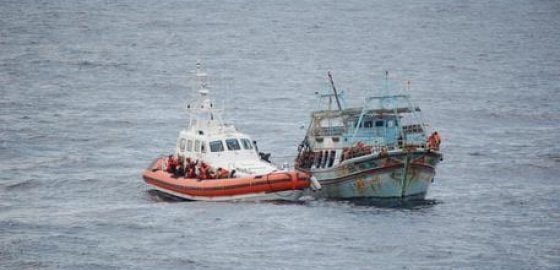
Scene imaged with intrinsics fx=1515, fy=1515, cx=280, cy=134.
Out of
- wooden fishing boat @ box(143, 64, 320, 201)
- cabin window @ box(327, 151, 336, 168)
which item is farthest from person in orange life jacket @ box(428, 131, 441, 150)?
wooden fishing boat @ box(143, 64, 320, 201)

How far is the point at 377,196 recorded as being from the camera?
73.9 metres

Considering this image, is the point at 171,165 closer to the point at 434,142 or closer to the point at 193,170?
the point at 193,170

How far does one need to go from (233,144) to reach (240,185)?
4.64 meters

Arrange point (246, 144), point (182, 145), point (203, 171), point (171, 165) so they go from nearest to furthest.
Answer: point (203, 171) → point (246, 144) → point (171, 165) → point (182, 145)

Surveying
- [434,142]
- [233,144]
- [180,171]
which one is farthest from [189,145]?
[434,142]

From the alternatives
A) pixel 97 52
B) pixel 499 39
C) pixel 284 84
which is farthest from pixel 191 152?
pixel 499 39

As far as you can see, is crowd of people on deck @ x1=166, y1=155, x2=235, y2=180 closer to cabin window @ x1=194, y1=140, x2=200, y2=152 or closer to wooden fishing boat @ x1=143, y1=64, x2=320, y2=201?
wooden fishing boat @ x1=143, y1=64, x2=320, y2=201

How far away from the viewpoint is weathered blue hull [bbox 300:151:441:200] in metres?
72.7

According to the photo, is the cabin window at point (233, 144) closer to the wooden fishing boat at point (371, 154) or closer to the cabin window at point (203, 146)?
the cabin window at point (203, 146)

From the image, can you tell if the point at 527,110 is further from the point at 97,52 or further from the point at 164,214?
the point at 97,52

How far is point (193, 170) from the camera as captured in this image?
251ft

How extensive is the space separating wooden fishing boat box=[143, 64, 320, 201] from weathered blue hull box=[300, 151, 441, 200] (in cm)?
168

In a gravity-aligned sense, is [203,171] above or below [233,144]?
below

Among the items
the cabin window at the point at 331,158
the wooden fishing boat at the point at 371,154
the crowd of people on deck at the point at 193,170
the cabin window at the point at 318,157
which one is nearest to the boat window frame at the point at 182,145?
the crowd of people on deck at the point at 193,170
